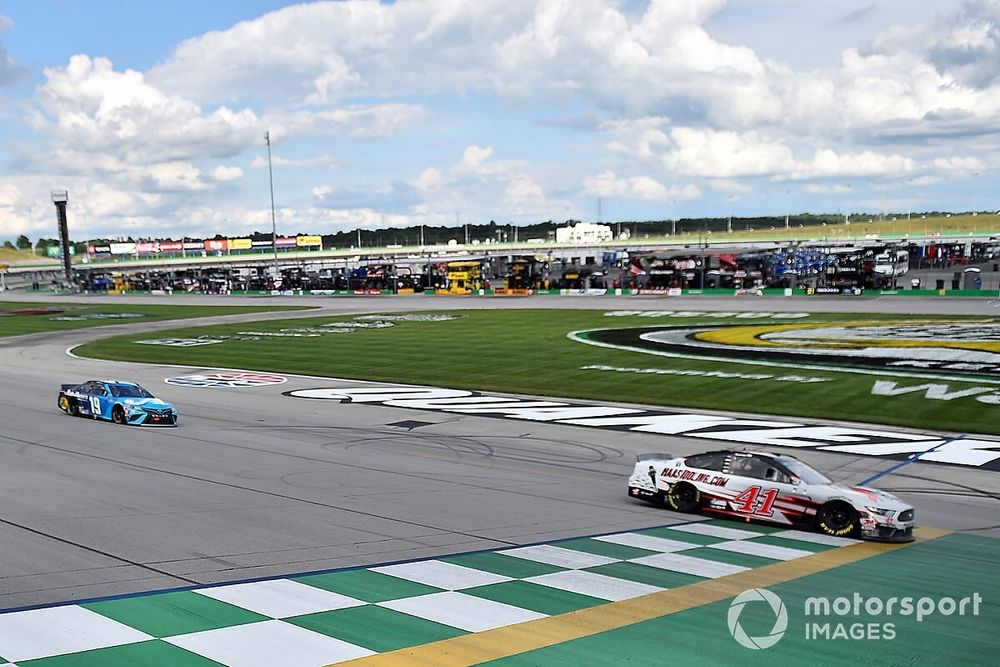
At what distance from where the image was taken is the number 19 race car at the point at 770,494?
49.1ft

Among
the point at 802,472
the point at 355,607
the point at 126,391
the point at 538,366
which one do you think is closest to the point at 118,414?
the point at 126,391

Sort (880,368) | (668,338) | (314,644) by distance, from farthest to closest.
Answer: (668,338) < (880,368) < (314,644)

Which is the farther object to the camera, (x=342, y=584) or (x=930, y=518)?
(x=930, y=518)

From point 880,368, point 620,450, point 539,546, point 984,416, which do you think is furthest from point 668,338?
point 539,546

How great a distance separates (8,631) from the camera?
9.38 meters

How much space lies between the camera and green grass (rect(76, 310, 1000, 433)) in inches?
1152

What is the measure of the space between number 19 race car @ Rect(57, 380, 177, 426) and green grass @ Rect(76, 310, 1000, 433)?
40.9 ft

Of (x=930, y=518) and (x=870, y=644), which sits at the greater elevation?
(x=870, y=644)

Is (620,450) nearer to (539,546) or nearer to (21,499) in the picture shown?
(539,546)

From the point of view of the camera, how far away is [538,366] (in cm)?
4091

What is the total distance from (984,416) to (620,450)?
12.3 metres

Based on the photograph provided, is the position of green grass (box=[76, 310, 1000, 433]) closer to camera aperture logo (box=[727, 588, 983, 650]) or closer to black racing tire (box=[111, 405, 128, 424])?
black racing tire (box=[111, 405, 128, 424])

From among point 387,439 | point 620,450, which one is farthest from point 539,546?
point 387,439

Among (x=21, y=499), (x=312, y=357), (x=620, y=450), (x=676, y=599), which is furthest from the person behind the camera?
(x=312, y=357)
